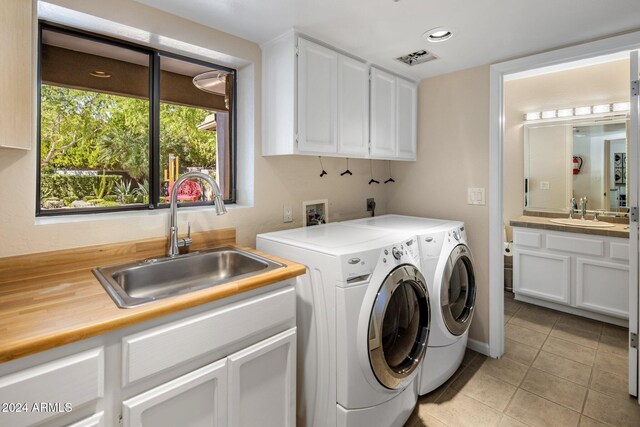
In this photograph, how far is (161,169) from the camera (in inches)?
75.6

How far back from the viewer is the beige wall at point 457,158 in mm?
2516

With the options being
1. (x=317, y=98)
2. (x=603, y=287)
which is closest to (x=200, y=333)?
(x=317, y=98)

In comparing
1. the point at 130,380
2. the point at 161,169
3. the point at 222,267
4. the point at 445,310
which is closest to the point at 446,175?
the point at 445,310

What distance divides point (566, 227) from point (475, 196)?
1.22m

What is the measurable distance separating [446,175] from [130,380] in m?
2.51

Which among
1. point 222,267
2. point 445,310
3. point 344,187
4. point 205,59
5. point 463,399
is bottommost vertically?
point 463,399

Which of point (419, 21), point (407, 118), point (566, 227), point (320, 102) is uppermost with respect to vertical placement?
point (419, 21)

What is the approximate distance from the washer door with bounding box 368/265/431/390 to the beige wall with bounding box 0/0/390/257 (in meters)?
0.93

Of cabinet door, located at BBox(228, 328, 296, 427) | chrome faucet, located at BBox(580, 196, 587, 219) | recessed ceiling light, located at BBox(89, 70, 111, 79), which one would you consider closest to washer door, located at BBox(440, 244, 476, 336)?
cabinet door, located at BBox(228, 328, 296, 427)

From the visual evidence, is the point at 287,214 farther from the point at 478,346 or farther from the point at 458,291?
the point at 478,346

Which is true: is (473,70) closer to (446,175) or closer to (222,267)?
(446,175)

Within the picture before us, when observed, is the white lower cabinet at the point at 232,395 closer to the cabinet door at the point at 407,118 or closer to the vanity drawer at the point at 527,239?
the cabinet door at the point at 407,118

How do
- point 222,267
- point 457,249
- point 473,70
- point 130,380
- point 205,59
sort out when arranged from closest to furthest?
point 130,380
point 222,267
point 205,59
point 457,249
point 473,70

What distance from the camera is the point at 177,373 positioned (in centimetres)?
116
